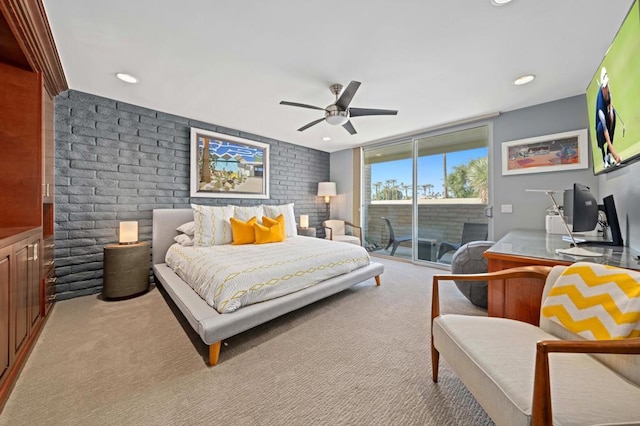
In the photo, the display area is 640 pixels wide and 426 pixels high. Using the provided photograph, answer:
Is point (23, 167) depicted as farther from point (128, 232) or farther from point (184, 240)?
point (184, 240)

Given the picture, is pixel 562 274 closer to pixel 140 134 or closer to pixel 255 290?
pixel 255 290

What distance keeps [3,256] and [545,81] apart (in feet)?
15.6

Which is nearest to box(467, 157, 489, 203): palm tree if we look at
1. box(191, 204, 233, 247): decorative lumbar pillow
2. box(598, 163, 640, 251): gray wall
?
box(598, 163, 640, 251): gray wall

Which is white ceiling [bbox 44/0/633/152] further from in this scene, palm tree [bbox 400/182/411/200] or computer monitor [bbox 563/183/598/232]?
palm tree [bbox 400/182/411/200]

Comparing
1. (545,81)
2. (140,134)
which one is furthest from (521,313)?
(140,134)

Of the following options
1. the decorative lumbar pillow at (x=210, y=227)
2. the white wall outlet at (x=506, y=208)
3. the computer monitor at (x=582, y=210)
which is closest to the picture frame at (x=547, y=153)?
the white wall outlet at (x=506, y=208)

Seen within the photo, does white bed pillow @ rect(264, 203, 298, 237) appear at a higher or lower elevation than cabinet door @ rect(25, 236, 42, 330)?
higher

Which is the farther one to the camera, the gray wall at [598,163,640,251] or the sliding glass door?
the sliding glass door

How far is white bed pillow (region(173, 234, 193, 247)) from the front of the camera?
321 centimetres

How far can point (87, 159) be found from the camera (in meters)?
2.92

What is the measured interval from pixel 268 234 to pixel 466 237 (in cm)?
325

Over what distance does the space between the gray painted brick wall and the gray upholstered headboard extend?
0.13 metres

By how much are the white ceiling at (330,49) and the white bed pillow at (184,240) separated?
1.76 m

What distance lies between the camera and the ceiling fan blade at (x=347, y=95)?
223cm
